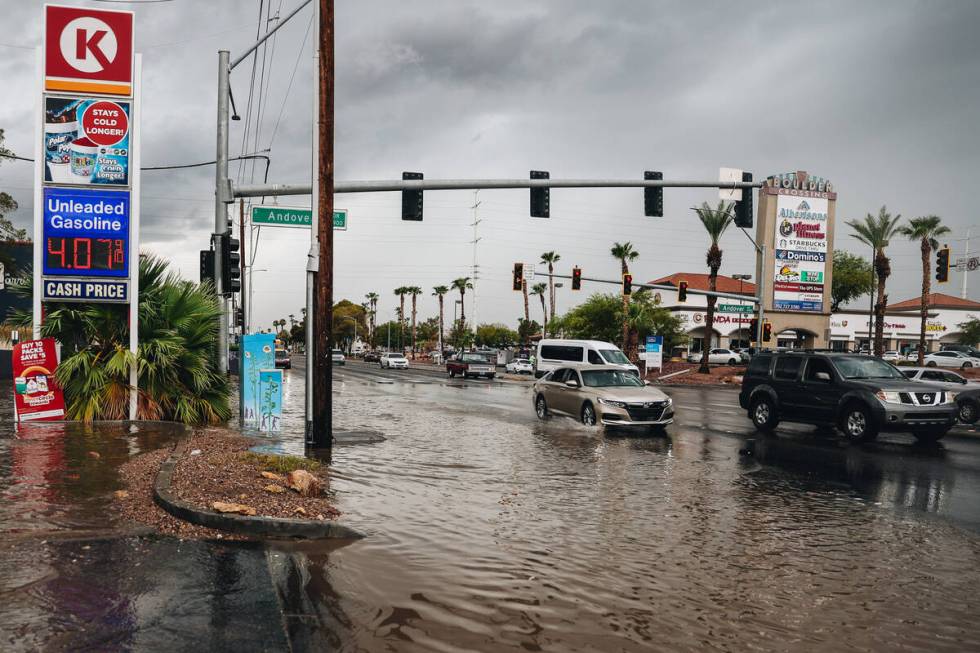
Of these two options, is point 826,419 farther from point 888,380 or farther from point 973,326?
point 973,326

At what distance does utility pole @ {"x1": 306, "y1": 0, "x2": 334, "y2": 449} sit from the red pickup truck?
33891 mm

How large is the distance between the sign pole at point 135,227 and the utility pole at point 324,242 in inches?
171

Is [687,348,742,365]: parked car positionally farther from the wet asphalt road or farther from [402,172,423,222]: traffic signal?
the wet asphalt road

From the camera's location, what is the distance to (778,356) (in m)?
17.8

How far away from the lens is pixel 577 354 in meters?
33.2

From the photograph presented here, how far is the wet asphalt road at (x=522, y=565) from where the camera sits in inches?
180

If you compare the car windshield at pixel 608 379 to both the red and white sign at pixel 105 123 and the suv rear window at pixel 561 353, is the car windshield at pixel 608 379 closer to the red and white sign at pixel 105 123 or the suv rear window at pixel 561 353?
the red and white sign at pixel 105 123

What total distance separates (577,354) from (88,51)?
73.5 feet

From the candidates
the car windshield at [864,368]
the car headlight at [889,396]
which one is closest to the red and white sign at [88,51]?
the car windshield at [864,368]

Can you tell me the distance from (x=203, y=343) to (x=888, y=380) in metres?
13.9

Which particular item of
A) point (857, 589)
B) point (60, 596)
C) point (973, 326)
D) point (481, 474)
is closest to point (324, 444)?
point (481, 474)

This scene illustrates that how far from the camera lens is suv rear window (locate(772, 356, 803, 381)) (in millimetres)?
17062

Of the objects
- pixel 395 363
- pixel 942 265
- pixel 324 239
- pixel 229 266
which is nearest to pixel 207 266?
pixel 229 266

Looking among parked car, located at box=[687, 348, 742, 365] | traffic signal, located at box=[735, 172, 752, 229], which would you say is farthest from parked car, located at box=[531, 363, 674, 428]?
parked car, located at box=[687, 348, 742, 365]
